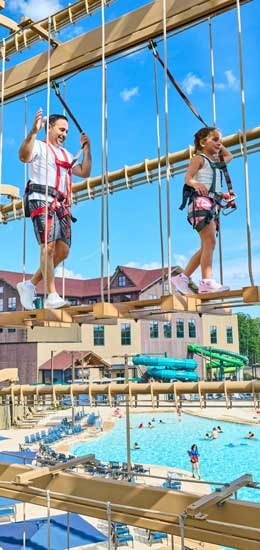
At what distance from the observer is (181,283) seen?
150 inches

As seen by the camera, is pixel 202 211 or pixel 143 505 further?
pixel 202 211

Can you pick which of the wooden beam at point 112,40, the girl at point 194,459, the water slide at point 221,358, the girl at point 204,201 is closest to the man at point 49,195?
the wooden beam at point 112,40

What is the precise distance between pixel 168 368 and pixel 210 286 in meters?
31.2

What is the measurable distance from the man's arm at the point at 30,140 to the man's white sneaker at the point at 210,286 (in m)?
1.83

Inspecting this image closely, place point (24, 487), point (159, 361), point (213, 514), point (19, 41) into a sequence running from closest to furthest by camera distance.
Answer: point (213, 514), point (24, 487), point (19, 41), point (159, 361)

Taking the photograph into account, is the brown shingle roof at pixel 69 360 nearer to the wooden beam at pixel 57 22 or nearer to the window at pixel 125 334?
the window at pixel 125 334

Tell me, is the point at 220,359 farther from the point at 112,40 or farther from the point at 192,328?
the point at 112,40

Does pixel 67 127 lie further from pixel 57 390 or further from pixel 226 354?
pixel 226 354

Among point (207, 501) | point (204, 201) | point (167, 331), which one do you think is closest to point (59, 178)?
point (204, 201)

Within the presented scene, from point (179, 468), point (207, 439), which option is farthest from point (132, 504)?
point (207, 439)

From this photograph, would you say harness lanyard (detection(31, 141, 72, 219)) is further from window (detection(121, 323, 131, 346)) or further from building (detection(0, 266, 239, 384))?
window (detection(121, 323, 131, 346))

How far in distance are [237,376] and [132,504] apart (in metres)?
39.5

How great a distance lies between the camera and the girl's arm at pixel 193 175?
374cm

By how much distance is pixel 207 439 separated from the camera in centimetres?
2241
